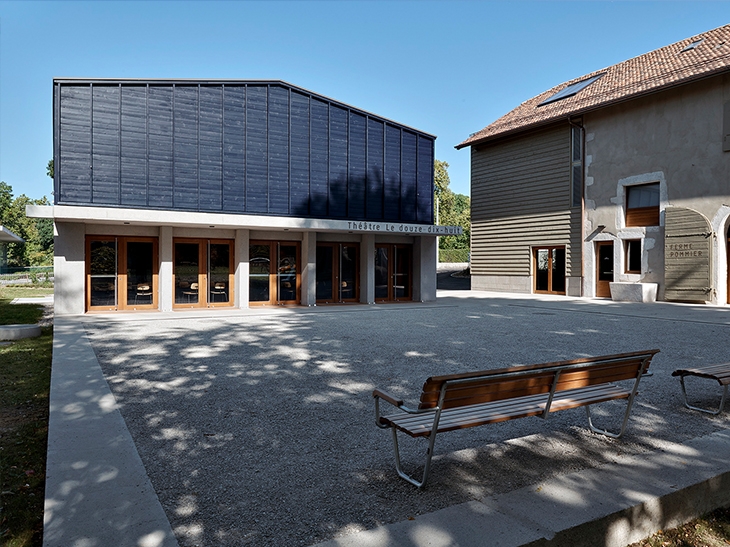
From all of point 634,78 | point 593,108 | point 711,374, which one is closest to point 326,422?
point 711,374

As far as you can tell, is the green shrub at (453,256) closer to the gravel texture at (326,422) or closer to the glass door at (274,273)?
the glass door at (274,273)

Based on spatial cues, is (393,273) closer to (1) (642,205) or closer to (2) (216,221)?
(2) (216,221)

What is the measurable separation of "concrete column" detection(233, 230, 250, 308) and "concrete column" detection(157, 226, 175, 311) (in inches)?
85.7

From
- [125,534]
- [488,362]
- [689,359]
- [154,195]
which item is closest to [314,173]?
[154,195]

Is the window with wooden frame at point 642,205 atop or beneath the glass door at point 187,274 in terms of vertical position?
atop

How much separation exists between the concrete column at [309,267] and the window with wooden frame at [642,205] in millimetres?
13411

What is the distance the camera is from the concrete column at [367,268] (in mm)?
20094

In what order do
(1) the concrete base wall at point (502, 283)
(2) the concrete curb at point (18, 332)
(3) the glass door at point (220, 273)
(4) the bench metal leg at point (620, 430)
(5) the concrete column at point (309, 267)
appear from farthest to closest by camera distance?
(1) the concrete base wall at point (502, 283) → (5) the concrete column at point (309, 267) → (3) the glass door at point (220, 273) → (2) the concrete curb at point (18, 332) → (4) the bench metal leg at point (620, 430)

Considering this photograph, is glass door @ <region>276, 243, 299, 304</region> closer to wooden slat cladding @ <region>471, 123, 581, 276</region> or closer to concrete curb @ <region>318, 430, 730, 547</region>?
wooden slat cladding @ <region>471, 123, 581, 276</region>

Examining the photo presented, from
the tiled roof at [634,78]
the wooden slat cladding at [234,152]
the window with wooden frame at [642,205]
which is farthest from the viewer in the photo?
the window with wooden frame at [642,205]

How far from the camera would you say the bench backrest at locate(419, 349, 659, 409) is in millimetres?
3611

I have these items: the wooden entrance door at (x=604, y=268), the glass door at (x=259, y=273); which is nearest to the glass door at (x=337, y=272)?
the glass door at (x=259, y=273)

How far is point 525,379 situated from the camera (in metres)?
4.01

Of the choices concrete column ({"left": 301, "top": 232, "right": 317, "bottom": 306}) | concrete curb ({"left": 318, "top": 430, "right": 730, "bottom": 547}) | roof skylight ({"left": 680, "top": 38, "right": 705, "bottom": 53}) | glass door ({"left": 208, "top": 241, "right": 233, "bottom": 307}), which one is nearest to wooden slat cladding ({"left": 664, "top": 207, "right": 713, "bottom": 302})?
roof skylight ({"left": 680, "top": 38, "right": 705, "bottom": 53})
